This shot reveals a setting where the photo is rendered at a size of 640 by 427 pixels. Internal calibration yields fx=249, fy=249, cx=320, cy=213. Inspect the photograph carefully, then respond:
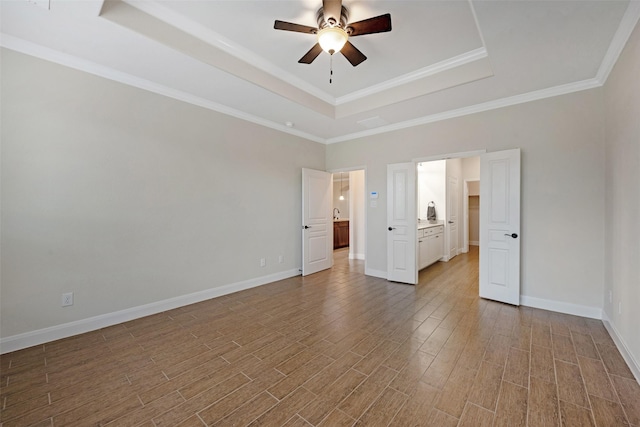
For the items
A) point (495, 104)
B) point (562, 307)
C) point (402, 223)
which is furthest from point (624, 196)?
point (402, 223)

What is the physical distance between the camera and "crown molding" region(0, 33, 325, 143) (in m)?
2.43

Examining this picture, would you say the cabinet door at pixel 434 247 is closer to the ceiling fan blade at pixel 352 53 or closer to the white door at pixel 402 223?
the white door at pixel 402 223

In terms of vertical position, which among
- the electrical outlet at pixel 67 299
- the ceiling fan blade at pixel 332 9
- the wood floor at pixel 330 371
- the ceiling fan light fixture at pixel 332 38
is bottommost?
the wood floor at pixel 330 371

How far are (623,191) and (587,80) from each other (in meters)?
1.60

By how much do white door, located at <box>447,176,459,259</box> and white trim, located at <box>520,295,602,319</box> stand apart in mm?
3196

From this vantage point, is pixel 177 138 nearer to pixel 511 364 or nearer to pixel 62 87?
pixel 62 87

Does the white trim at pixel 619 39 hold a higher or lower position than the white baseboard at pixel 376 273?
higher

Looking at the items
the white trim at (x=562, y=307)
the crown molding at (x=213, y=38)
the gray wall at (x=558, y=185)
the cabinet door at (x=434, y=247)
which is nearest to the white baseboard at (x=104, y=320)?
the crown molding at (x=213, y=38)

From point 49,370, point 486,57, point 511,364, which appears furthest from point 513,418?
point 49,370

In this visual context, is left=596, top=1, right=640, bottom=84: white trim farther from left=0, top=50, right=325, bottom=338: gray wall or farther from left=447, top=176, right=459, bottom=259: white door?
left=0, top=50, right=325, bottom=338: gray wall

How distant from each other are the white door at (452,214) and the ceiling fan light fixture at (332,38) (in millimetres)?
5544

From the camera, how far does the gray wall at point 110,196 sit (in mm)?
2445

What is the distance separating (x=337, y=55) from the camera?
2.97m

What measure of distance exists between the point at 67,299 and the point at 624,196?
570 centimetres
